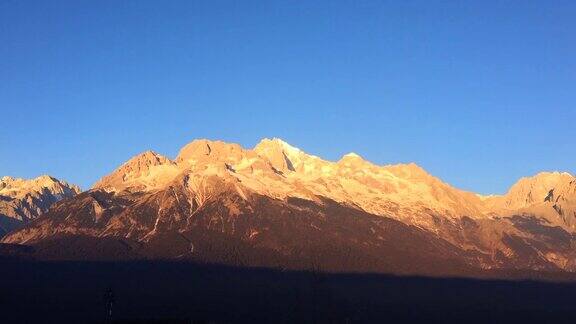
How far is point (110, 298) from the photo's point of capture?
138m

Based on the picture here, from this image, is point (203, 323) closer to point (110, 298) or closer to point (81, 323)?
point (110, 298)

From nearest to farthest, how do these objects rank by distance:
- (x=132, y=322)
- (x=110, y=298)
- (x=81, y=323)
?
(x=110, y=298) < (x=132, y=322) < (x=81, y=323)

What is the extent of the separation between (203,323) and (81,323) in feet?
165

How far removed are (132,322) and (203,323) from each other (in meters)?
14.9

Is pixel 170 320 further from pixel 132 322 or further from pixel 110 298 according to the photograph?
pixel 110 298

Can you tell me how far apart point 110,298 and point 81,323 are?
67.8 metres

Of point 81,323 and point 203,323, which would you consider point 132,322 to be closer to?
point 203,323

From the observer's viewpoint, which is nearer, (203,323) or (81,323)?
(203,323)

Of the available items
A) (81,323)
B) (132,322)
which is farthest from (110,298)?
(81,323)

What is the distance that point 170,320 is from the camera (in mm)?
169375

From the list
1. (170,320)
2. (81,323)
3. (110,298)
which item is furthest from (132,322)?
(81,323)

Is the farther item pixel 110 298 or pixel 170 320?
pixel 170 320

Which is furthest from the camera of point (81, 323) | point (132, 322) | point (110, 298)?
point (81, 323)

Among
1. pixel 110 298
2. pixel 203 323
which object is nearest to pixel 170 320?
pixel 203 323
